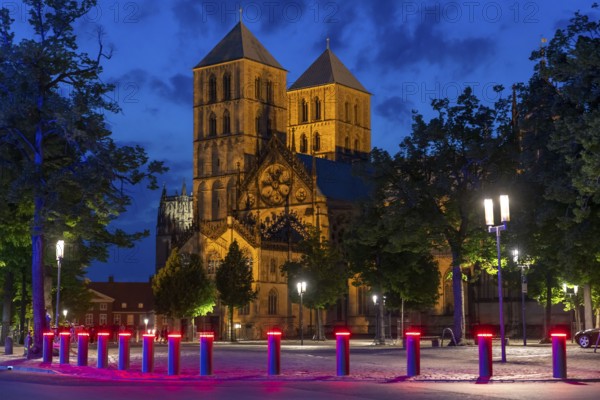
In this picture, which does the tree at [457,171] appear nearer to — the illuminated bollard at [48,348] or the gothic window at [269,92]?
the illuminated bollard at [48,348]

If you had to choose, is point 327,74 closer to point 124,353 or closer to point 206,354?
point 124,353

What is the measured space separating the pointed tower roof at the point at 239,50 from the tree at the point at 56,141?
79.1 m

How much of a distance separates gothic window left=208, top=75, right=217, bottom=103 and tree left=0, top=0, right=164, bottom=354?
264 feet

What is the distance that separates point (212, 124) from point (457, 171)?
70791 mm

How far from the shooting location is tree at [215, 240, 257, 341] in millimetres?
76562

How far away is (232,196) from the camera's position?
10619cm

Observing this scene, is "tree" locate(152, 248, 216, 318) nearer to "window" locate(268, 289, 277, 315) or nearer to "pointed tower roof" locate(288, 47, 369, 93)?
"window" locate(268, 289, 277, 315)

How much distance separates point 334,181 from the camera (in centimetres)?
10325

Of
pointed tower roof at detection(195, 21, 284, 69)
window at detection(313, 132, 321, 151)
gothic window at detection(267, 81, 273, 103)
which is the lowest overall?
window at detection(313, 132, 321, 151)

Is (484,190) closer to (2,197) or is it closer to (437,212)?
(437,212)

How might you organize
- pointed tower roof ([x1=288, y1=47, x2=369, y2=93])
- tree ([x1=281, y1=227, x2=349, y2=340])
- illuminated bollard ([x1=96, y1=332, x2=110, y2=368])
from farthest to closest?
pointed tower roof ([x1=288, y1=47, x2=369, y2=93]) < tree ([x1=281, y1=227, x2=349, y2=340]) < illuminated bollard ([x1=96, y1=332, x2=110, y2=368])

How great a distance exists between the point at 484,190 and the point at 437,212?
226 centimetres

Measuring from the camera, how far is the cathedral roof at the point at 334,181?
100 meters

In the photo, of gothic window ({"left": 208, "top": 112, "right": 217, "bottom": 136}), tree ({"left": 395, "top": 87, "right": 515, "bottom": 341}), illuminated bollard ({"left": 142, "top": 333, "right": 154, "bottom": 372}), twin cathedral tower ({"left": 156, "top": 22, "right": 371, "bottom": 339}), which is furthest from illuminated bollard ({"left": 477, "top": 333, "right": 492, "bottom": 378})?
gothic window ({"left": 208, "top": 112, "right": 217, "bottom": 136})
